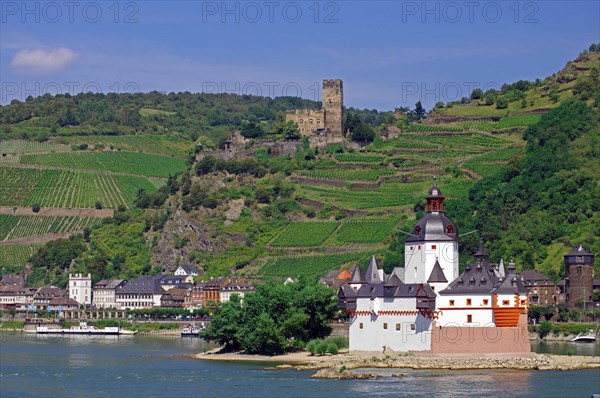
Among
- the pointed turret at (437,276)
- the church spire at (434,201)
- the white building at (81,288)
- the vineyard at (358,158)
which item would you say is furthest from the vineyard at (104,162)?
the pointed turret at (437,276)

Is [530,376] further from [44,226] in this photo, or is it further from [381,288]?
[44,226]

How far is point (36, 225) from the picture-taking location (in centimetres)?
16825

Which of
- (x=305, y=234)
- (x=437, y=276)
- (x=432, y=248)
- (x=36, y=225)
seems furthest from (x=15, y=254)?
(x=437, y=276)

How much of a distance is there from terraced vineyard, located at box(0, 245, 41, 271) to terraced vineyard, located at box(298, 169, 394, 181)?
33976 millimetres

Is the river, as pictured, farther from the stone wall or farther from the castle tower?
the stone wall

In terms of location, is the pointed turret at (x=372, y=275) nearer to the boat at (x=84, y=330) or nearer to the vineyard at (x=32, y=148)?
the boat at (x=84, y=330)

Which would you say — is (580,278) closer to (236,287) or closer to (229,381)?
(236,287)

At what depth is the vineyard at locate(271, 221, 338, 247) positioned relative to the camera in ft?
444

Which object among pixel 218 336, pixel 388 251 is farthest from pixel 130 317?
pixel 218 336

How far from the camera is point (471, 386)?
221ft

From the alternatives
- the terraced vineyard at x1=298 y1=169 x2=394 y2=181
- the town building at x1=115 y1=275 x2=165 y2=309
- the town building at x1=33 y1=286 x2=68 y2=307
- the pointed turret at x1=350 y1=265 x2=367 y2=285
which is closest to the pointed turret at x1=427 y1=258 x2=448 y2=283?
the pointed turret at x1=350 y1=265 x2=367 y2=285

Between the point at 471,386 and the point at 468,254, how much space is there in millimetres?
50997

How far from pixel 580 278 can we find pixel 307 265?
2708 cm

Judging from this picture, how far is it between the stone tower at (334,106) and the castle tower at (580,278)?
5586cm
